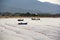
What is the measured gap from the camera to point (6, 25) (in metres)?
1.89

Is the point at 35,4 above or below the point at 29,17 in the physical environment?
above

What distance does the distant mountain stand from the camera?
191 cm

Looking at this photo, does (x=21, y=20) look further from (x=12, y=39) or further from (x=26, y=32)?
(x=12, y=39)

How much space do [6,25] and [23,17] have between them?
247 mm

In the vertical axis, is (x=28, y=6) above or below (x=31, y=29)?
above

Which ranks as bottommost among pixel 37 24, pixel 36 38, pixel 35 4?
pixel 36 38

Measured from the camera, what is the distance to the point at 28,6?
195 cm

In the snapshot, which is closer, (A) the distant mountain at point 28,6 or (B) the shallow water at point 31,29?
(B) the shallow water at point 31,29

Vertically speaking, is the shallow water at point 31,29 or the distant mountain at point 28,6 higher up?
the distant mountain at point 28,6

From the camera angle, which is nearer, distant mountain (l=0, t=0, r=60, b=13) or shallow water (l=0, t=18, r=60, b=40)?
shallow water (l=0, t=18, r=60, b=40)

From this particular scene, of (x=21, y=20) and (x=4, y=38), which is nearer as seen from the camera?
(x=4, y=38)

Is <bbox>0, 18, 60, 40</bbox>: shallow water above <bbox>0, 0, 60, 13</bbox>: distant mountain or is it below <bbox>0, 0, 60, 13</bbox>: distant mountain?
below

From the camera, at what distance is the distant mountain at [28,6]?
1.91m

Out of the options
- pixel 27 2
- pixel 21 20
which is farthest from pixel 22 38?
pixel 27 2
